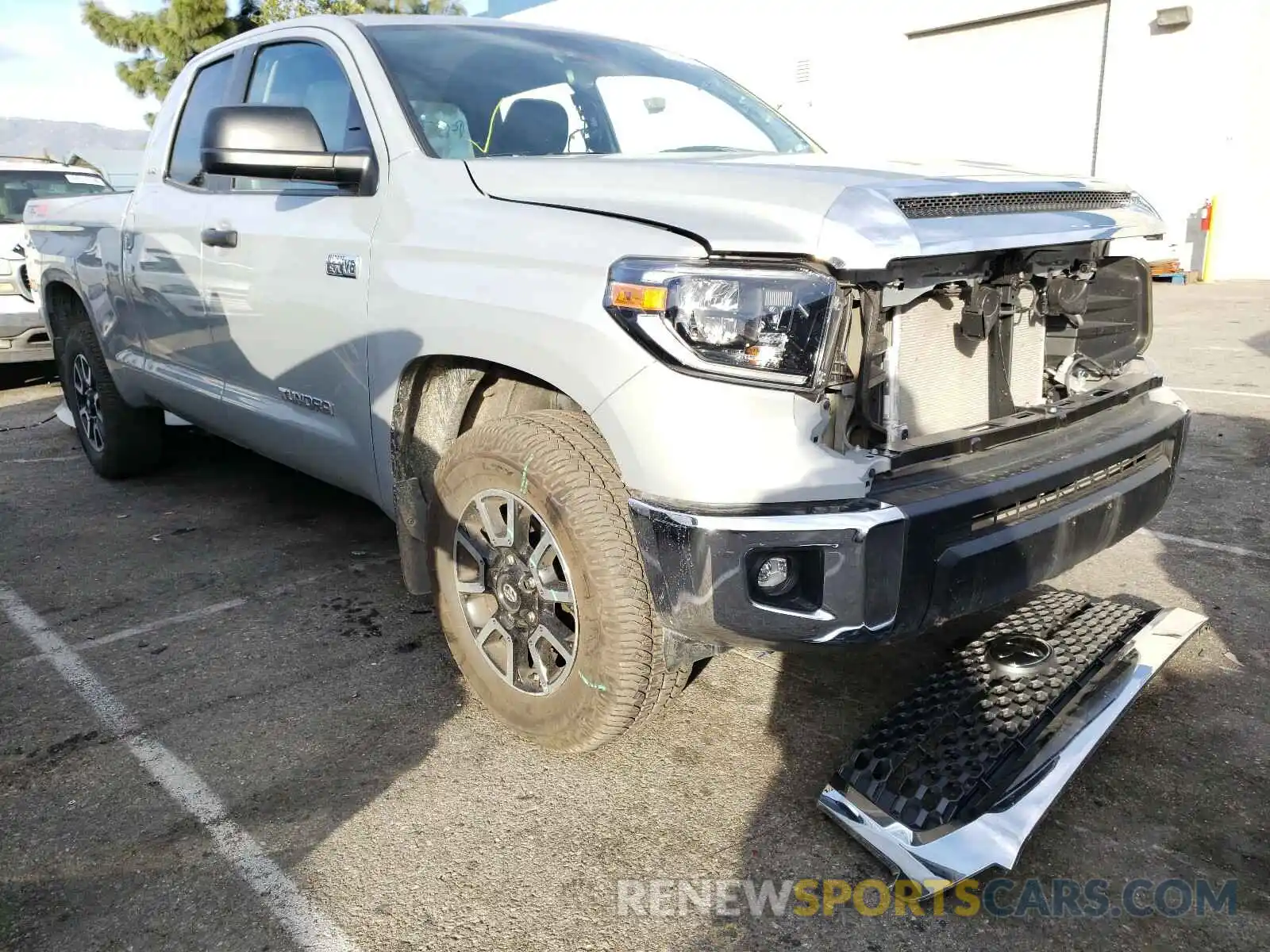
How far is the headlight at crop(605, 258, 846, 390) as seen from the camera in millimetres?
2025

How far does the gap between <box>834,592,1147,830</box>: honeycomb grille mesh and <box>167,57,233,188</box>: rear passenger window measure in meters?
3.30

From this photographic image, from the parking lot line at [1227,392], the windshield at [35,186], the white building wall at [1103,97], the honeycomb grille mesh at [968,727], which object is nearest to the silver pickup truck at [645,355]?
the honeycomb grille mesh at [968,727]

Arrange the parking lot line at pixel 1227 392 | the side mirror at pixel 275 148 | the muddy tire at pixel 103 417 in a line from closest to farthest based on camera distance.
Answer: the side mirror at pixel 275 148, the muddy tire at pixel 103 417, the parking lot line at pixel 1227 392

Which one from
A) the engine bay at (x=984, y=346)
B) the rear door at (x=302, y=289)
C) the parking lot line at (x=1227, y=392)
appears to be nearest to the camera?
the engine bay at (x=984, y=346)

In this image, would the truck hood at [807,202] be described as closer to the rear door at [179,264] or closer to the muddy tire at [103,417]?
the rear door at [179,264]

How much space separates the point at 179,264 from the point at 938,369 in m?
2.98

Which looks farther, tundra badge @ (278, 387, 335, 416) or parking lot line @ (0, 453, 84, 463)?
parking lot line @ (0, 453, 84, 463)

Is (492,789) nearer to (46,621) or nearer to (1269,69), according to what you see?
(46,621)

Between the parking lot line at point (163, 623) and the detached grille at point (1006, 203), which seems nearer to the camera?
the detached grille at point (1006, 203)

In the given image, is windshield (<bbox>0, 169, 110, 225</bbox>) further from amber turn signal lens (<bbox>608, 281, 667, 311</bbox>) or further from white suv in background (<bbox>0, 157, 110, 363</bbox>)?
amber turn signal lens (<bbox>608, 281, 667, 311</bbox>)

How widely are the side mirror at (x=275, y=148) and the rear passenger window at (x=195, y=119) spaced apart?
1.20 meters

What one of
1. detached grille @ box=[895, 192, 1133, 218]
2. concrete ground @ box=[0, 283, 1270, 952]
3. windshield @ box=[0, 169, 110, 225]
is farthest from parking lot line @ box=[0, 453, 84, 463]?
detached grille @ box=[895, 192, 1133, 218]

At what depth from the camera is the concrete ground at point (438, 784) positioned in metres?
2.03

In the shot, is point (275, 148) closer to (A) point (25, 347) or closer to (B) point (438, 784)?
(B) point (438, 784)
